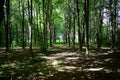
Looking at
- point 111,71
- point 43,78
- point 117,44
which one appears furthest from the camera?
point 117,44

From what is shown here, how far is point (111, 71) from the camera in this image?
13102mm

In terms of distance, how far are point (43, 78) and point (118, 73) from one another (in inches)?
184

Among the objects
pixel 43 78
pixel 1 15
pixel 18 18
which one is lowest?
pixel 43 78

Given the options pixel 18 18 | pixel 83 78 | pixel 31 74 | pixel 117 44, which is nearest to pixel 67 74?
pixel 83 78

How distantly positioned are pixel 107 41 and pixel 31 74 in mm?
35270

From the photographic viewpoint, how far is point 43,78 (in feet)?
40.2

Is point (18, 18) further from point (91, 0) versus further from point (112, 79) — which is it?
point (112, 79)

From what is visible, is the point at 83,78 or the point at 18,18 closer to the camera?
the point at 83,78

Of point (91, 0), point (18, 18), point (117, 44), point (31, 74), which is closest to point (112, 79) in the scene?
point (31, 74)

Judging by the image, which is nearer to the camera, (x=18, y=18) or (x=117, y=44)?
(x=117, y=44)

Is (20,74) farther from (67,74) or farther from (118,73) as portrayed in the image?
(118,73)

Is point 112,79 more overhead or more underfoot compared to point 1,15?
more underfoot

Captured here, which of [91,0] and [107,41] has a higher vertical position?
[91,0]

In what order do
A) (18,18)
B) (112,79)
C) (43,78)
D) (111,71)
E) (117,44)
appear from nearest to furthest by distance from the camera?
(112,79) → (43,78) → (111,71) → (117,44) → (18,18)
